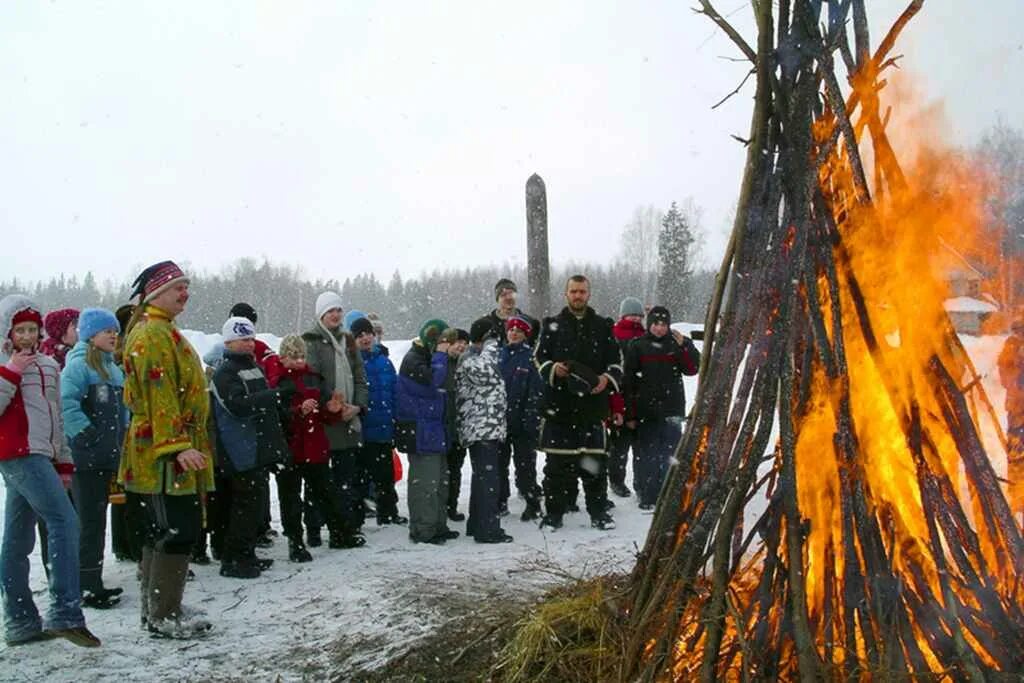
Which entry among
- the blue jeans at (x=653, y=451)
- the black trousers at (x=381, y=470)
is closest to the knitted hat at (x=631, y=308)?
the blue jeans at (x=653, y=451)

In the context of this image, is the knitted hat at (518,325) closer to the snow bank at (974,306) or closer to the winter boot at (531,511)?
the winter boot at (531,511)

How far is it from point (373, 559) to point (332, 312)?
213cm

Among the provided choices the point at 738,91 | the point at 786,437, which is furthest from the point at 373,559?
the point at 738,91

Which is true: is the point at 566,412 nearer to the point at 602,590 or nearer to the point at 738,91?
the point at 602,590

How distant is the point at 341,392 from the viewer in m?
7.05

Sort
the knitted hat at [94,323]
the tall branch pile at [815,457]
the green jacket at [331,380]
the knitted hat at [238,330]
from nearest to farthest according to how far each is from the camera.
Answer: the tall branch pile at [815,457] < the knitted hat at [94,323] < the knitted hat at [238,330] < the green jacket at [331,380]

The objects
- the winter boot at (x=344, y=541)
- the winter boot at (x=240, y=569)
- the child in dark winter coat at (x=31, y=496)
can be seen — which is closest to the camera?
the child in dark winter coat at (x=31, y=496)

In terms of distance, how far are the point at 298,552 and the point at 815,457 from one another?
443 cm

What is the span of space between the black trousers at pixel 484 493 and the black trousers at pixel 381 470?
1037 mm

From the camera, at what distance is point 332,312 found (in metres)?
7.24

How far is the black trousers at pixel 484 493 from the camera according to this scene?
6.93m

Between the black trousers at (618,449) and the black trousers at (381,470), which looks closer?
the black trousers at (381,470)

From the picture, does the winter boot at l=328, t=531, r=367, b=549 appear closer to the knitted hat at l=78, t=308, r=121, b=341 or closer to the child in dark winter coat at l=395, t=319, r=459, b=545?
the child in dark winter coat at l=395, t=319, r=459, b=545

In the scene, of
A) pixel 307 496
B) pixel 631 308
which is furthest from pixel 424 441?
pixel 631 308
